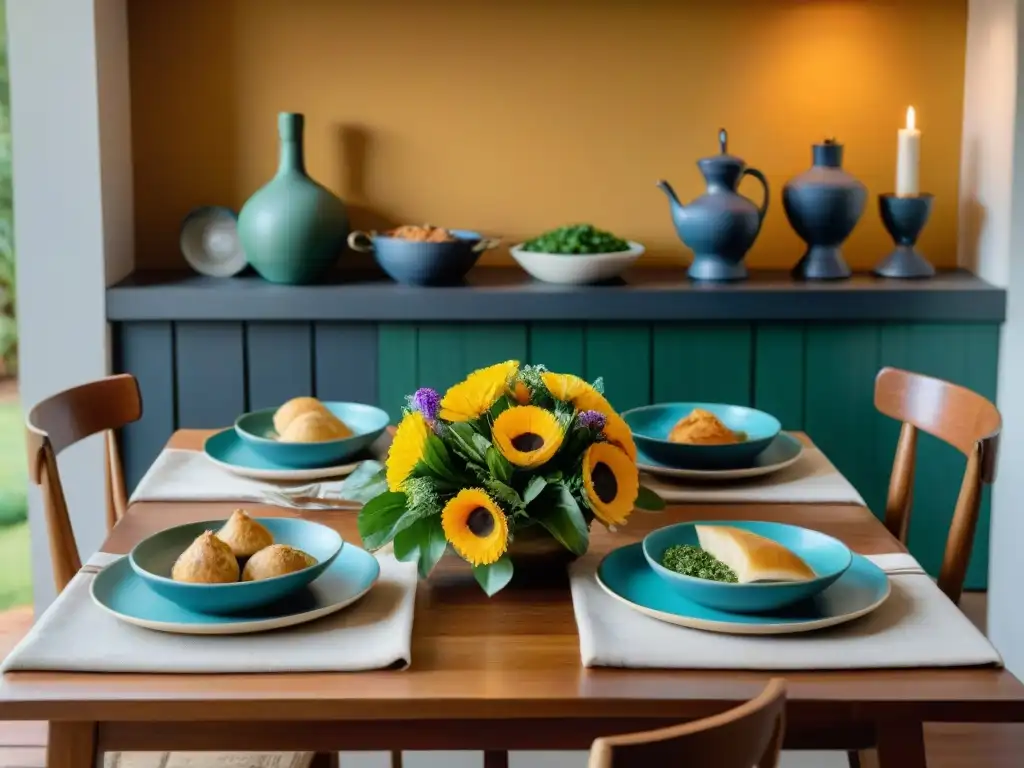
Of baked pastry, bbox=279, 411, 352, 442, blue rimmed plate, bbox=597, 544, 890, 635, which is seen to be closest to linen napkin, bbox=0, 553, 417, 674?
blue rimmed plate, bbox=597, 544, 890, 635

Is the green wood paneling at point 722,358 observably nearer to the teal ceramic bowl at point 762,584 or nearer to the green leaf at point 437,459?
the teal ceramic bowl at point 762,584

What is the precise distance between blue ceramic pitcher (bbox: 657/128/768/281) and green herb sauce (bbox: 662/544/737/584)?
174cm

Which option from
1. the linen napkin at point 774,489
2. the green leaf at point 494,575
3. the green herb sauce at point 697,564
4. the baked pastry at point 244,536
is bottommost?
the linen napkin at point 774,489

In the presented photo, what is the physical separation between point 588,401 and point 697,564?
24 centimetres

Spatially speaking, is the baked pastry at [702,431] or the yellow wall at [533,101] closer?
the baked pastry at [702,431]

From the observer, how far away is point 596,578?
1.55 meters

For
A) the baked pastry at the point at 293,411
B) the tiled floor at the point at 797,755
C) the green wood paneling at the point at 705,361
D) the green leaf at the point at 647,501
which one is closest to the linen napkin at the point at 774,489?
the green leaf at the point at 647,501

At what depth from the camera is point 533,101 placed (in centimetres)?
347

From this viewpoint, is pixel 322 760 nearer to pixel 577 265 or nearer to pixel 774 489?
pixel 774 489

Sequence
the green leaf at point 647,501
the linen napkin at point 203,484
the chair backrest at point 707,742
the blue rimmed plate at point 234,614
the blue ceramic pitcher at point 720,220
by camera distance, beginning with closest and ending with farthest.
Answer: the chair backrest at point 707,742, the blue rimmed plate at point 234,614, the green leaf at point 647,501, the linen napkin at point 203,484, the blue ceramic pitcher at point 720,220

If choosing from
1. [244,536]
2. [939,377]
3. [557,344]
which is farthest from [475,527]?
[939,377]

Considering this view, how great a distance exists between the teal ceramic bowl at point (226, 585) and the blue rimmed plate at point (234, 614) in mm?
14

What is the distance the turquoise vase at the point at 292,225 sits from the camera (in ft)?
10.3

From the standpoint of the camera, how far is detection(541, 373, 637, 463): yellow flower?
1599 millimetres
